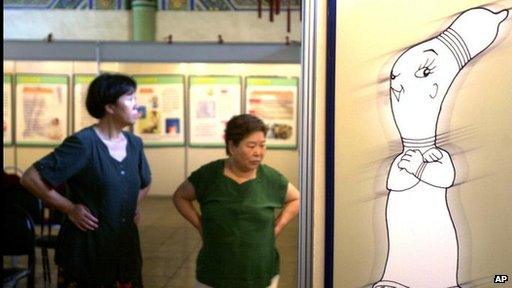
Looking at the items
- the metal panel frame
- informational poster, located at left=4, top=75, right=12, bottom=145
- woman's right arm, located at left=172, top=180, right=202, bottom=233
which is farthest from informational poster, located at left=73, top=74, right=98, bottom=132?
woman's right arm, located at left=172, top=180, right=202, bottom=233

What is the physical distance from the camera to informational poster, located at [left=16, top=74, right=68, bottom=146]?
9.14 metres

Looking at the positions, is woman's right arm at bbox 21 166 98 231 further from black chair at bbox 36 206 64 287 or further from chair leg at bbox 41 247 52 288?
chair leg at bbox 41 247 52 288

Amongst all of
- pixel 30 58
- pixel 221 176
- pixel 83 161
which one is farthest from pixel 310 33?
pixel 30 58

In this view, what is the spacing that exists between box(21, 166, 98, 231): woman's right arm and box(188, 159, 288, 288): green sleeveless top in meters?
0.58

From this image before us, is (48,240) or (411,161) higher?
(411,161)

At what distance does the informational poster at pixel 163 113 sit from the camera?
9500 millimetres

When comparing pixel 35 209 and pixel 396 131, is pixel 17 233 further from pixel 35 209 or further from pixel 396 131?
pixel 396 131

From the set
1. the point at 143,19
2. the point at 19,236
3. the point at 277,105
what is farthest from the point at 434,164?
the point at 143,19

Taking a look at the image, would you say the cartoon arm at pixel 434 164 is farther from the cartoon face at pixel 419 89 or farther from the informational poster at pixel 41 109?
the informational poster at pixel 41 109

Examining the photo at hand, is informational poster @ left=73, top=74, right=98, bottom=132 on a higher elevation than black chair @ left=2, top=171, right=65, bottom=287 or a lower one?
higher

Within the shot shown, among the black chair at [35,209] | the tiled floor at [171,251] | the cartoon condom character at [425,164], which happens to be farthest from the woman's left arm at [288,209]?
the black chair at [35,209]

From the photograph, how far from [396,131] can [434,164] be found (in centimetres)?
19

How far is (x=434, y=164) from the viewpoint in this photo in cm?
249

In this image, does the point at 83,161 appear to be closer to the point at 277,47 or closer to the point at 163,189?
the point at 277,47
